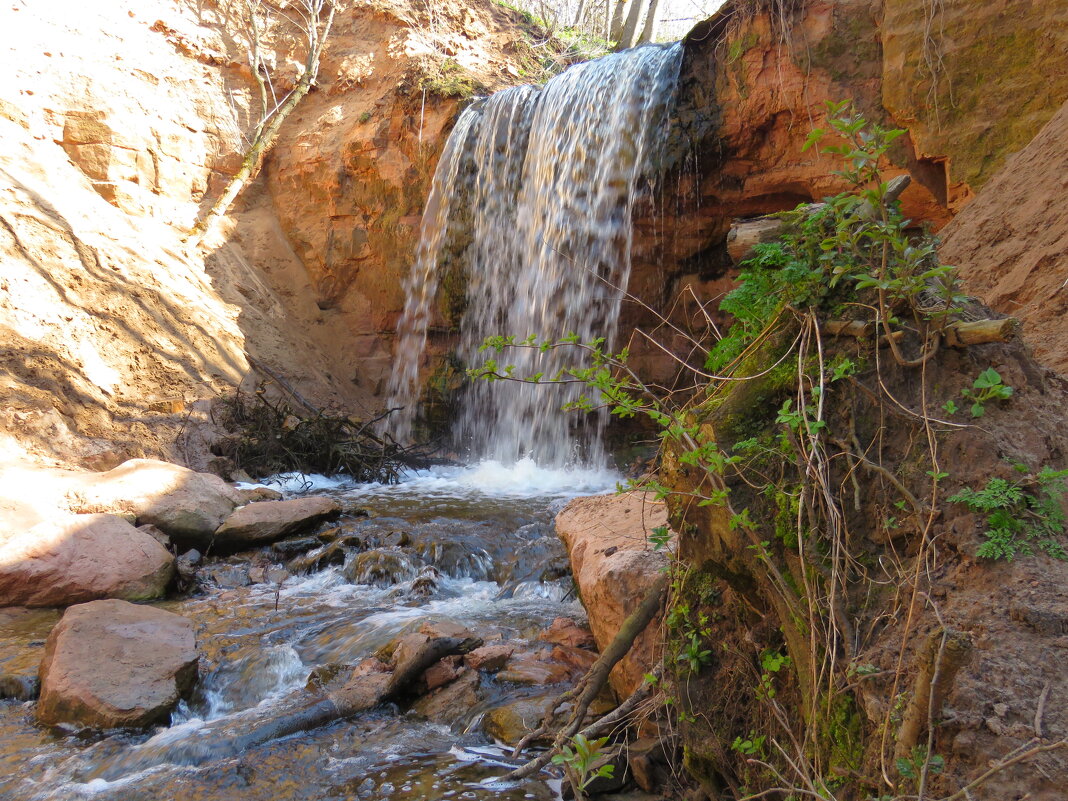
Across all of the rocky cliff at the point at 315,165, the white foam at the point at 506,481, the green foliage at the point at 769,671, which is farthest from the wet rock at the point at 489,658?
the white foam at the point at 506,481

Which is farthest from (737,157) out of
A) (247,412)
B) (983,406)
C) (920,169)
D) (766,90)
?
(983,406)

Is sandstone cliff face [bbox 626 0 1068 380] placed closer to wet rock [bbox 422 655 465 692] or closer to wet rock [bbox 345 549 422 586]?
wet rock [bbox 345 549 422 586]

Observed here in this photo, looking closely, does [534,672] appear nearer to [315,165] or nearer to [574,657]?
[574,657]

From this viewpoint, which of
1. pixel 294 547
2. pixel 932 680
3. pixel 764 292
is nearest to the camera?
pixel 932 680

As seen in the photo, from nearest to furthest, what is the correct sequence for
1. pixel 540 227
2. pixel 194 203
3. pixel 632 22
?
pixel 540 227 < pixel 194 203 < pixel 632 22

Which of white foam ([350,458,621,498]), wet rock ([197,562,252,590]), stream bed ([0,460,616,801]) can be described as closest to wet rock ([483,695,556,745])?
stream bed ([0,460,616,801])

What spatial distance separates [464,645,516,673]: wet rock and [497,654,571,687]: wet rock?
35 millimetres

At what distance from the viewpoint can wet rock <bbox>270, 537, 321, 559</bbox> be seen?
5.44 m

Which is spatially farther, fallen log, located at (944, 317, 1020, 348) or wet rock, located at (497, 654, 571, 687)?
wet rock, located at (497, 654, 571, 687)

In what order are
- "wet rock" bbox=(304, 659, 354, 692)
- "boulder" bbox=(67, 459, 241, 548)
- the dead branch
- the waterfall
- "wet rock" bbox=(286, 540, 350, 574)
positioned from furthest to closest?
the waterfall → "boulder" bbox=(67, 459, 241, 548) → "wet rock" bbox=(286, 540, 350, 574) → "wet rock" bbox=(304, 659, 354, 692) → the dead branch

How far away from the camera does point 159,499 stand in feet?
18.2

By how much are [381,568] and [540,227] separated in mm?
6071

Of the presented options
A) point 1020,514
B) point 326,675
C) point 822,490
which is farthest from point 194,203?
point 1020,514

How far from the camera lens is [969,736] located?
4.31 feet
